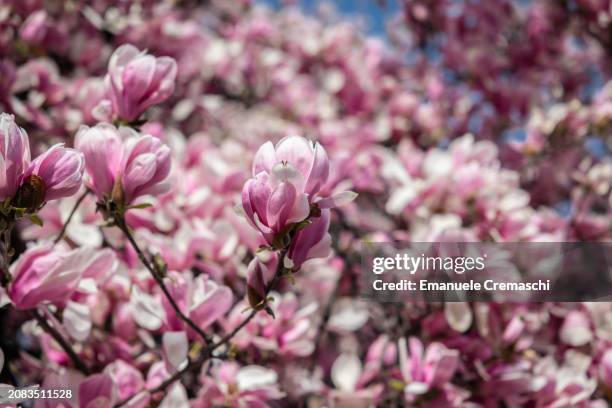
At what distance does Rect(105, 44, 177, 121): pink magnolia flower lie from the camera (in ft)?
2.85

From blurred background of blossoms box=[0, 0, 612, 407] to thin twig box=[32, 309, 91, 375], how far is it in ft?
0.04

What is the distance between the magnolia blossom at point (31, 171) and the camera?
26.5 inches

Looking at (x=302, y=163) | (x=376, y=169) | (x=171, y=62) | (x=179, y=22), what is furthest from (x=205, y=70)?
(x=302, y=163)

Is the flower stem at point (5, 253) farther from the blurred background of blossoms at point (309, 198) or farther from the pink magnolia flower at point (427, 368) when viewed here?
the pink magnolia flower at point (427, 368)

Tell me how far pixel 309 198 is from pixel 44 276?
14.0 inches

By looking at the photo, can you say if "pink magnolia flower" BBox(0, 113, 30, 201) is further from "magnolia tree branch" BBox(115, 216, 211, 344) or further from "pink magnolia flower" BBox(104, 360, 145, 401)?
"pink magnolia flower" BBox(104, 360, 145, 401)

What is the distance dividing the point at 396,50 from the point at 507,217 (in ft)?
4.39

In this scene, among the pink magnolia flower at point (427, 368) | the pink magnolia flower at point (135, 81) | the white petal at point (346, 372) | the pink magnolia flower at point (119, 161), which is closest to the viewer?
the pink magnolia flower at point (119, 161)

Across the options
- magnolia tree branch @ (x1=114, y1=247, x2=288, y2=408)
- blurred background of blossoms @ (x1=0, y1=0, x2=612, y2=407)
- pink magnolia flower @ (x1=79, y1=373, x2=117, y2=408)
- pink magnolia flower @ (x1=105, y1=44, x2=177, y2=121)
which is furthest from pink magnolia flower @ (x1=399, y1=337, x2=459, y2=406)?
pink magnolia flower @ (x1=105, y1=44, x2=177, y2=121)

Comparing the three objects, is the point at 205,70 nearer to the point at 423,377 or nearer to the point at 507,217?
the point at 507,217

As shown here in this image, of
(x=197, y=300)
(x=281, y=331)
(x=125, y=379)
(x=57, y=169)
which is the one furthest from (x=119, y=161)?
(x=281, y=331)

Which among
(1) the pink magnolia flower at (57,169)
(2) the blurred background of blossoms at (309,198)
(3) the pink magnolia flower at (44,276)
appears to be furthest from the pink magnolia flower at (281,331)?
(1) the pink magnolia flower at (57,169)

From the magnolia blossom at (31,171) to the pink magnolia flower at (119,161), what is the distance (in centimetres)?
5

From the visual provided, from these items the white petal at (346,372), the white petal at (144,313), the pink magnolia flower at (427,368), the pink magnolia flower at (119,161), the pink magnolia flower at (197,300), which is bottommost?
the white petal at (346,372)
